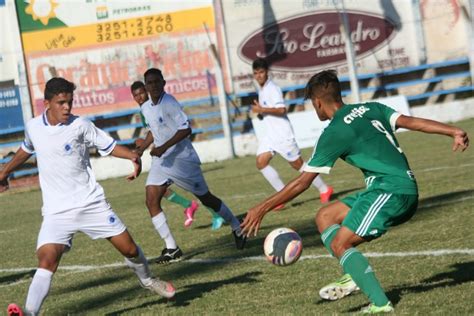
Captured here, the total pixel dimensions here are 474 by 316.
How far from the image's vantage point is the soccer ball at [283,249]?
713 centimetres

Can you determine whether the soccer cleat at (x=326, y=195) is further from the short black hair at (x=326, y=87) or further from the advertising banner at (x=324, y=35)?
the advertising banner at (x=324, y=35)

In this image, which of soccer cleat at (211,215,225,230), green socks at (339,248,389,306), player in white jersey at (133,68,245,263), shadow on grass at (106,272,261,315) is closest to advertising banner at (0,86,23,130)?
soccer cleat at (211,215,225,230)

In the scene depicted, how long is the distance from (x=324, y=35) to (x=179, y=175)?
19.5 m

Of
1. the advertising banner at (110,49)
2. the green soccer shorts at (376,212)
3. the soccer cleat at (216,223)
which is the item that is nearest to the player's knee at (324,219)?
the green soccer shorts at (376,212)

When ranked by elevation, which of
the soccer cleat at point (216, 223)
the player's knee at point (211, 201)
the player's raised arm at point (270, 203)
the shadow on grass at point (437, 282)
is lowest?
the soccer cleat at point (216, 223)

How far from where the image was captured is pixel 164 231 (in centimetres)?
1127

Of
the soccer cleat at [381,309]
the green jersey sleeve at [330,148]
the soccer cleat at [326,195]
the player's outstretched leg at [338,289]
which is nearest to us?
the soccer cleat at [381,309]

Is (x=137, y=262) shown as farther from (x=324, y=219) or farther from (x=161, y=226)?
(x=161, y=226)

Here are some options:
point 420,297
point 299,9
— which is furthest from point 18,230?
point 299,9

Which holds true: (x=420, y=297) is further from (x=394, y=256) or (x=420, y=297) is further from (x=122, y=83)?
(x=122, y=83)

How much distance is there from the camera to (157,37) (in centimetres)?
3002

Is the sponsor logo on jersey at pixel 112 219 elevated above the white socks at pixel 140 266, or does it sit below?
above

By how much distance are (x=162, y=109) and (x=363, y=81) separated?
19844 mm

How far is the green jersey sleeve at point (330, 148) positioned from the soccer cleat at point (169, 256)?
4.38 meters
